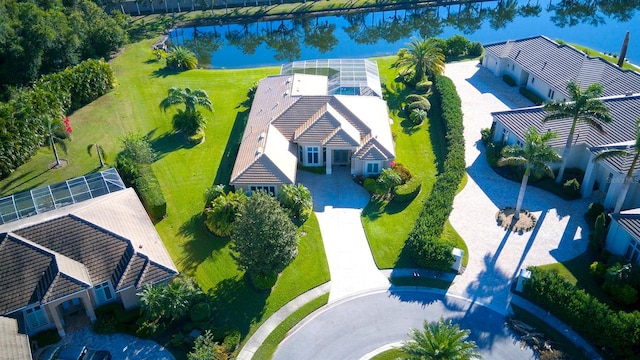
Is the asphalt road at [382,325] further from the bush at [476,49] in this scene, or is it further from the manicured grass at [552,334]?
the bush at [476,49]

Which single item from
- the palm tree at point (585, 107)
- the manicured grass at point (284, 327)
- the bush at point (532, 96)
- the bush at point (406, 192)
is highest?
the palm tree at point (585, 107)

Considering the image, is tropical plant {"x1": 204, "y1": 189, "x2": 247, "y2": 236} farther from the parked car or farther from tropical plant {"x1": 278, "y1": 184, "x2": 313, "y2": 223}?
the parked car

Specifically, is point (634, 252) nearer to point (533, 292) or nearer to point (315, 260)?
point (533, 292)

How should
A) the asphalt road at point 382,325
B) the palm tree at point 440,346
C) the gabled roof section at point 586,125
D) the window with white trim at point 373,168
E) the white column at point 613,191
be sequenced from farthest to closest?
1. the window with white trim at point 373,168
2. the gabled roof section at point 586,125
3. the white column at point 613,191
4. the asphalt road at point 382,325
5. the palm tree at point 440,346

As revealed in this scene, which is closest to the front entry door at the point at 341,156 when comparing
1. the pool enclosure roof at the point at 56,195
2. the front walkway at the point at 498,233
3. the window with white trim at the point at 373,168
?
the window with white trim at the point at 373,168

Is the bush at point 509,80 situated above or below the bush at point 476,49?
below


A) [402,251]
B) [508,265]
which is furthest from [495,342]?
[402,251]

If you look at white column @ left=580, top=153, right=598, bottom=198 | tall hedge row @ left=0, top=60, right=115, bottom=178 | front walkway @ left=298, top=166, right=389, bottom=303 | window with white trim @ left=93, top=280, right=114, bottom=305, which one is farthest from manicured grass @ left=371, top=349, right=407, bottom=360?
tall hedge row @ left=0, top=60, right=115, bottom=178
